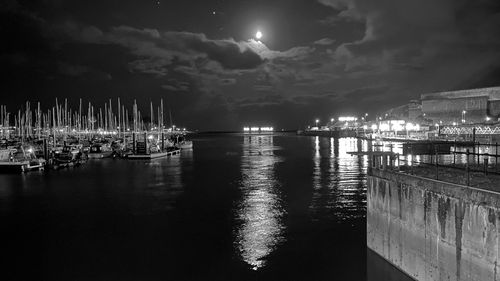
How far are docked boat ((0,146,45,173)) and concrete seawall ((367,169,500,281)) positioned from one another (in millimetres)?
57861

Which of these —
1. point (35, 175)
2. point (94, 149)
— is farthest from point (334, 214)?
point (94, 149)

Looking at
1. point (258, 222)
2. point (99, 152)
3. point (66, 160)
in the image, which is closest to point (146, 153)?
point (99, 152)

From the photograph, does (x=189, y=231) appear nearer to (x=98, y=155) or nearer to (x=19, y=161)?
(x=19, y=161)

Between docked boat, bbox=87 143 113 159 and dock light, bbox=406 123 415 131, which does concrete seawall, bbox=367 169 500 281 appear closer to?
docked boat, bbox=87 143 113 159

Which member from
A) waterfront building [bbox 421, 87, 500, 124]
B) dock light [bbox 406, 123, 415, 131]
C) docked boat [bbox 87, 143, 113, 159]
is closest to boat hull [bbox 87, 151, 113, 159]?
docked boat [bbox 87, 143, 113, 159]

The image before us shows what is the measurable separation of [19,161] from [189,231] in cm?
4784

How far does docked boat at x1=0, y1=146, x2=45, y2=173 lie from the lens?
197 feet

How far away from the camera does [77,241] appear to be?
23688 millimetres

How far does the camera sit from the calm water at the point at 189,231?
18.7 meters

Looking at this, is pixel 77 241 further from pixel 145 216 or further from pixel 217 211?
pixel 217 211

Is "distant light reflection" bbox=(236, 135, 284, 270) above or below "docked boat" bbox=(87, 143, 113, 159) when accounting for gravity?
below

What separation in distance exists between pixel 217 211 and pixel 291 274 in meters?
13.8

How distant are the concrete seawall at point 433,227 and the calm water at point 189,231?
123 cm

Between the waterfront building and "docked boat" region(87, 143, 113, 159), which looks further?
the waterfront building
